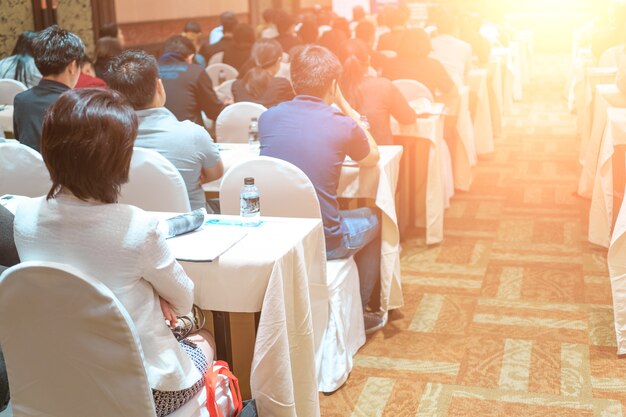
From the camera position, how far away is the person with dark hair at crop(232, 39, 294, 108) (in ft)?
16.2

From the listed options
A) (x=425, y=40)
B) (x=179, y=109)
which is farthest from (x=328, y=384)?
(x=425, y=40)

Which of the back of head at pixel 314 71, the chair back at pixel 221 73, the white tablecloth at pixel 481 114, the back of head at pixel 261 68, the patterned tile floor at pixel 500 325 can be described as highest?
the back of head at pixel 314 71

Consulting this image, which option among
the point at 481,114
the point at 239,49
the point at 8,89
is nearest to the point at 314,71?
the point at 8,89

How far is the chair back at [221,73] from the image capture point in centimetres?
695

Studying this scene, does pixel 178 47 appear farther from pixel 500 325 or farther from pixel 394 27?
pixel 500 325

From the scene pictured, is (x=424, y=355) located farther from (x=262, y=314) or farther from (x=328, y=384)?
(x=262, y=314)

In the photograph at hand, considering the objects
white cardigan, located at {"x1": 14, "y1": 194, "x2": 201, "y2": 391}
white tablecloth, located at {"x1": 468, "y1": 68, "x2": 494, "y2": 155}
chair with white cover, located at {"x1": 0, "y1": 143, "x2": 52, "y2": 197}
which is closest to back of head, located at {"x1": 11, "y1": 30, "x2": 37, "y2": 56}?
chair with white cover, located at {"x1": 0, "y1": 143, "x2": 52, "y2": 197}

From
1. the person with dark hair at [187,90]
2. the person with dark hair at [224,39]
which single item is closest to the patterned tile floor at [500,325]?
the person with dark hair at [187,90]

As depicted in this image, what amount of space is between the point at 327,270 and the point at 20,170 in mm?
1276

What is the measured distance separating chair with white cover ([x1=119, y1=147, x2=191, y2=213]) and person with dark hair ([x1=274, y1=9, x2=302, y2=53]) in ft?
17.0

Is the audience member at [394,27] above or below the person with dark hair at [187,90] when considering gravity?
above

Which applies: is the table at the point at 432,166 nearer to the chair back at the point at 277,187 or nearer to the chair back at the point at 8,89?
the chair back at the point at 277,187

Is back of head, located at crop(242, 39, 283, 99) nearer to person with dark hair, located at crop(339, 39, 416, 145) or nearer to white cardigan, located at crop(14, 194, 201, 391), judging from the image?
person with dark hair, located at crop(339, 39, 416, 145)

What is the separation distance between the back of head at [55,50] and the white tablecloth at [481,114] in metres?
3.71
